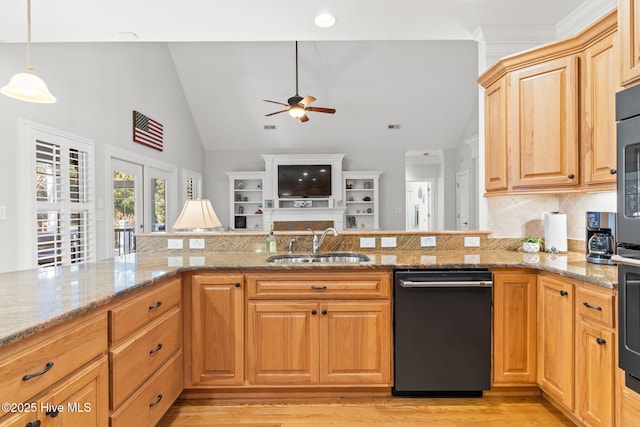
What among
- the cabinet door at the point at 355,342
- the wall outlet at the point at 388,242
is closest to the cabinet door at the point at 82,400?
the cabinet door at the point at 355,342

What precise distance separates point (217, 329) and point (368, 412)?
109cm

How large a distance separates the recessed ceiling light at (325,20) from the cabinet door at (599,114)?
1.79m

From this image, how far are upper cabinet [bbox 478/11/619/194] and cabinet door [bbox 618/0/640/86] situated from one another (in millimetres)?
483

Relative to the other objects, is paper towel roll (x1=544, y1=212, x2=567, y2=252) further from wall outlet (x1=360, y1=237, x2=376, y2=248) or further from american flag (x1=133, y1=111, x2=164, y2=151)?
american flag (x1=133, y1=111, x2=164, y2=151)

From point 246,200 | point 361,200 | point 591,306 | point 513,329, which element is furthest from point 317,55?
point 591,306

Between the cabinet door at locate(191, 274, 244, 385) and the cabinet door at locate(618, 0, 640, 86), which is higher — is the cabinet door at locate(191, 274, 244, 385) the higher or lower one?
the lower one

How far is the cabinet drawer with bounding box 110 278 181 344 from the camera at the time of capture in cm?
155

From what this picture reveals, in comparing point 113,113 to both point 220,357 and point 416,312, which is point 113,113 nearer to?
point 220,357

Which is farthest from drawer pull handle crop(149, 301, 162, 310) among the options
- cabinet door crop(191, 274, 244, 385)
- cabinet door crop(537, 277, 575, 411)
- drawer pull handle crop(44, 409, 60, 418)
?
cabinet door crop(537, 277, 575, 411)

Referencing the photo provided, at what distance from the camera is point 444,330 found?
2240mm

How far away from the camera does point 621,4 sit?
1663mm

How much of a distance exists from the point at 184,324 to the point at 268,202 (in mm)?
5730

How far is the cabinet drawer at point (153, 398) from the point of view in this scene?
5.26 feet

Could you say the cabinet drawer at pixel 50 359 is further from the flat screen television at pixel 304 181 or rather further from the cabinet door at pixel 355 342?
the flat screen television at pixel 304 181
